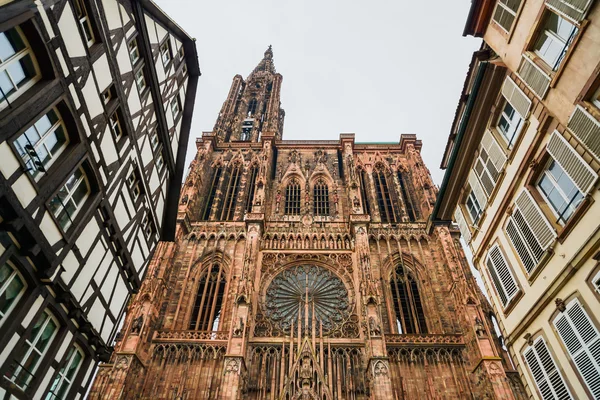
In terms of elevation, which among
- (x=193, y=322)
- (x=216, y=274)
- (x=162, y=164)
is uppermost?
(x=216, y=274)

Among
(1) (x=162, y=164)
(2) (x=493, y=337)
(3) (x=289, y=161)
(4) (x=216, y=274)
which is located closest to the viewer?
(1) (x=162, y=164)

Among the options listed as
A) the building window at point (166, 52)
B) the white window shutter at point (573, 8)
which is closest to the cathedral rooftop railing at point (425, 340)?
the white window shutter at point (573, 8)

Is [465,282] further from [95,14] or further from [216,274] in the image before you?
[95,14]

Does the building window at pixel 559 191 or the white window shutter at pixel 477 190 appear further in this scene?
the white window shutter at pixel 477 190

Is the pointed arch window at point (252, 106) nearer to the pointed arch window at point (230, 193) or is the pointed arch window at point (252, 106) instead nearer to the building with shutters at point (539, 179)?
the pointed arch window at point (230, 193)

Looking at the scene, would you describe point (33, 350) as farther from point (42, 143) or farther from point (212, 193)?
point (212, 193)

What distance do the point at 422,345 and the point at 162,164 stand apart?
15.0 m

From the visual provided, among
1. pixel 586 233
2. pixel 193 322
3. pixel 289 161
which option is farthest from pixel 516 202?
pixel 289 161

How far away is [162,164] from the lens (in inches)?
538

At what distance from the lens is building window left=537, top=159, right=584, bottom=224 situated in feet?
21.8

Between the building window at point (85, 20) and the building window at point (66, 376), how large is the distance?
25.5 ft

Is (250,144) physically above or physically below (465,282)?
above

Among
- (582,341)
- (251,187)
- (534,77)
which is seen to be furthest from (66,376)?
(251,187)

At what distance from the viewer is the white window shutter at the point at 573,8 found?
5945 mm
